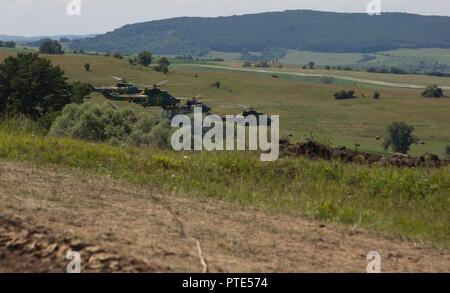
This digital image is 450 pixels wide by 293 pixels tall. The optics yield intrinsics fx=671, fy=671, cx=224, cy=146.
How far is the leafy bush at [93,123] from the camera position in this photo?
15.0 meters

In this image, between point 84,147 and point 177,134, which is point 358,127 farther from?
point 84,147

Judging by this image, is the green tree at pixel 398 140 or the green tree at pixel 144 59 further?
the green tree at pixel 144 59

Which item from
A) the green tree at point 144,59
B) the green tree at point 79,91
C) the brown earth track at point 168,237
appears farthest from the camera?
the green tree at point 144,59

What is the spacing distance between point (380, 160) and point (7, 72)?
2431 centimetres

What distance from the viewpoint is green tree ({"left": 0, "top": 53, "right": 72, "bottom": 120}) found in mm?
29594

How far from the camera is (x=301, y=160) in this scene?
10578mm

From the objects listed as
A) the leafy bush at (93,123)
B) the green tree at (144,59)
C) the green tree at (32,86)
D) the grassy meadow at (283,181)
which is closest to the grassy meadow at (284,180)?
the grassy meadow at (283,181)

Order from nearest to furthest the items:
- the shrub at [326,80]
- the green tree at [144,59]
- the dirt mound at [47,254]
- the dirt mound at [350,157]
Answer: the dirt mound at [47,254] → the dirt mound at [350,157] → the green tree at [144,59] → the shrub at [326,80]

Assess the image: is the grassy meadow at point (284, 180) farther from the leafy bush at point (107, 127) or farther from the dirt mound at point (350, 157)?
the leafy bush at point (107, 127)

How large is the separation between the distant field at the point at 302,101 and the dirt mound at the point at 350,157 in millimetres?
34751

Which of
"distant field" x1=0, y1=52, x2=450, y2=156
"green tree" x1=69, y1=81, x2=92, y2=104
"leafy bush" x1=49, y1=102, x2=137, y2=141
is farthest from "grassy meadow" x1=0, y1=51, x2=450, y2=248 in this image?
"distant field" x1=0, y1=52, x2=450, y2=156

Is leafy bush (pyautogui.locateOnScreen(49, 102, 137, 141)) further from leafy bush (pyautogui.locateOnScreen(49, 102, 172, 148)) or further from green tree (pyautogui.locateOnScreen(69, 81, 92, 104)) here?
green tree (pyautogui.locateOnScreen(69, 81, 92, 104))

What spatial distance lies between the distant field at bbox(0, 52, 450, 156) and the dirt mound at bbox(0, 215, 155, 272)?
42.9 m

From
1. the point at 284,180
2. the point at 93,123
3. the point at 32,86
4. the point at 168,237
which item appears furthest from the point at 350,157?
the point at 32,86
